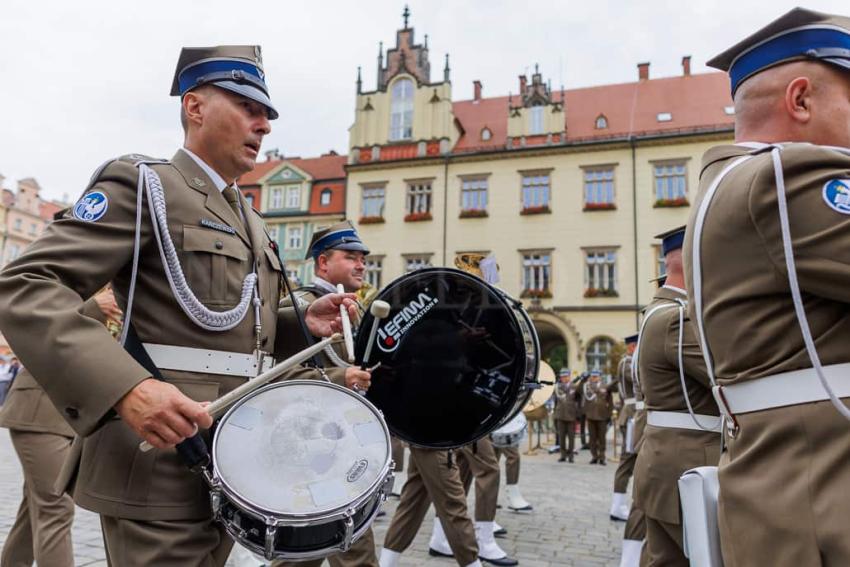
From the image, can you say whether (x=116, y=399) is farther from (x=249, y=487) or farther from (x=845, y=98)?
(x=845, y=98)

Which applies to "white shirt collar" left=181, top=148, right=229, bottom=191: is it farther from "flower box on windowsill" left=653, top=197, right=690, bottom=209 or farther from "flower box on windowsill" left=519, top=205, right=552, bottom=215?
"flower box on windowsill" left=519, top=205, right=552, bottom=215

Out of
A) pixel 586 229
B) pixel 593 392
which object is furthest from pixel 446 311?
pixel 586 229

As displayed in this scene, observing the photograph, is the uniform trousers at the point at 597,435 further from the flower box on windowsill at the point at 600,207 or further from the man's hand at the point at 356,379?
the flower box on windowsill at the point at 600,207

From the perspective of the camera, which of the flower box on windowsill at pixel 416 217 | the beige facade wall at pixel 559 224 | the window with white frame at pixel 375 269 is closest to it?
the beige facade wall at pixel 559 224

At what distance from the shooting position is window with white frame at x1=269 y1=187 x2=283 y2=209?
36750 millimetres

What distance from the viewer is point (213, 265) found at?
2.22 m

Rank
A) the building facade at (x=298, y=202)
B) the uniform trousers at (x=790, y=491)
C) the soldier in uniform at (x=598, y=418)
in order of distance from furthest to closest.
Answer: the building facade at (x=298, y=202), the soldier in uniform at (x=598, y=418), the uniform trousers at (x=790, y=491)

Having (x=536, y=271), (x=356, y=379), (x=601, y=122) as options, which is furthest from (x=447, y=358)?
(x=601, y=122)

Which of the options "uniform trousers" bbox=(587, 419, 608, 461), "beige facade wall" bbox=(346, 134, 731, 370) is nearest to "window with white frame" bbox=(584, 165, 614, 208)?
"beige facade wall" bbox=(346, 134, 731, 370)

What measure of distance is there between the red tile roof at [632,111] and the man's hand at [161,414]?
2941 cm

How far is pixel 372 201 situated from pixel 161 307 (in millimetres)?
29954

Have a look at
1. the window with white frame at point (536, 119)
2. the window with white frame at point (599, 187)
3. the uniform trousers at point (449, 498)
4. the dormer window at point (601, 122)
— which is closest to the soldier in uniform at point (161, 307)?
the uniform trousers at point (449, 498)

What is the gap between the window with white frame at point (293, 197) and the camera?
1426 inches

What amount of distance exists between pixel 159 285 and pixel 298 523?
893 millimetres
